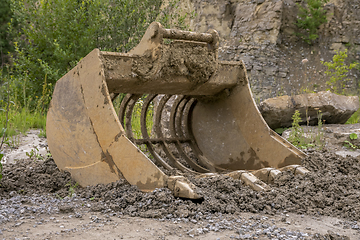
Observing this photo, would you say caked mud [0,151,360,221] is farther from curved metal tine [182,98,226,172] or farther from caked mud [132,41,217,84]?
curved metal tine [182,98,226,172]

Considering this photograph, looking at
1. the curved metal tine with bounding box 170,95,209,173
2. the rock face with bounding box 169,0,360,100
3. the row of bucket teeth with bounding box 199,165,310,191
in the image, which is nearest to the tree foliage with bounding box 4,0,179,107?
the curved metal tine with bounding box 170,95,209,173

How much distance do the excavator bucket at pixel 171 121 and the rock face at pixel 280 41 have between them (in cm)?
658

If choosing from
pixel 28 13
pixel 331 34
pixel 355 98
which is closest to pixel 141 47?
pixel 355 98

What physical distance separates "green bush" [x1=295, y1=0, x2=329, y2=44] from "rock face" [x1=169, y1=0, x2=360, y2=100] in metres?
0.18

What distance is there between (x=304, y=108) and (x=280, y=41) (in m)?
5.92

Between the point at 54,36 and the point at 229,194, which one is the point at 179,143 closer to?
the point at 229,194

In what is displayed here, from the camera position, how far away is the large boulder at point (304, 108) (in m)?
4.86

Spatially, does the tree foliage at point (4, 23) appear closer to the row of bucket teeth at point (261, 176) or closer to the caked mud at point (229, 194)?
the caked mud at point (229, 194)

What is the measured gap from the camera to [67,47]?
6.70m

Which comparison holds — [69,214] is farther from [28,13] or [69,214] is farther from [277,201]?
[28,13]

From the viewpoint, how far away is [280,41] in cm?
1025

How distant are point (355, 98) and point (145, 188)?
14.3 ft

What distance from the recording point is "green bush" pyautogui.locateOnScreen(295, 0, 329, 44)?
991 centimetres

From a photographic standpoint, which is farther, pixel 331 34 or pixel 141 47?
pixel 331 34
